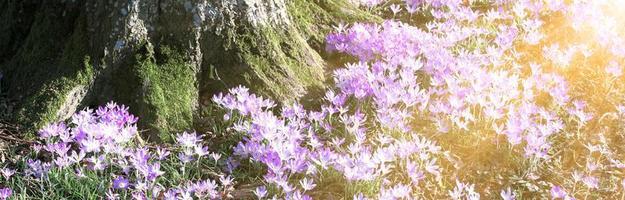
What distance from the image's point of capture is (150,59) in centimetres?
529

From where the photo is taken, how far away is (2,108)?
5348 mm

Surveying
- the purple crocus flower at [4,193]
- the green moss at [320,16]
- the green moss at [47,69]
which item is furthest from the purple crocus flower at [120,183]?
the green moss at [320,16]

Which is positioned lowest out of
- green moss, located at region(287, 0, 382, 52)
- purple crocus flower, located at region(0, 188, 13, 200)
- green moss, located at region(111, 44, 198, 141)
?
Result: purple crocus flower, located at region(0, 188, 13, 200)

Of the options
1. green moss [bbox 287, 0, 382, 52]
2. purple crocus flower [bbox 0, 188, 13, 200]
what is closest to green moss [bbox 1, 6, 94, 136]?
purple crocus flower [bbox 0, 188, 13, 200]

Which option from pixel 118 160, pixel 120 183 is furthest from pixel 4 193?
pixel 118 160

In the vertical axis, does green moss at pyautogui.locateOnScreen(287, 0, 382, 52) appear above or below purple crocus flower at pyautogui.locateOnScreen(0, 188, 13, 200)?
above

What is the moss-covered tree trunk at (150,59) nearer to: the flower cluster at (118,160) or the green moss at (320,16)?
the flower cluster at (118,160)

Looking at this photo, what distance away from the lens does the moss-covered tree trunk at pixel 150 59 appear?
521 cm

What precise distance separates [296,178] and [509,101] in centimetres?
214

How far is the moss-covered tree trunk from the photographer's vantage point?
5215mm

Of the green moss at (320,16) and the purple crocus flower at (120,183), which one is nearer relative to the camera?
the purple crocus flower at (120,183)

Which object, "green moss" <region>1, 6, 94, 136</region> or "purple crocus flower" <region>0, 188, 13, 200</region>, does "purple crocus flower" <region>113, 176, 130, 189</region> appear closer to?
"purple crocus flower" <region>0, 188, 13, 200</region>

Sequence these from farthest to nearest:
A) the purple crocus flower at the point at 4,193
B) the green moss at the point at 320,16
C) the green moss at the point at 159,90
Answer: the green moss at the point at 320,16 → the green moss at the point at 159,90 → the purple crocus flower at the point at 4,193

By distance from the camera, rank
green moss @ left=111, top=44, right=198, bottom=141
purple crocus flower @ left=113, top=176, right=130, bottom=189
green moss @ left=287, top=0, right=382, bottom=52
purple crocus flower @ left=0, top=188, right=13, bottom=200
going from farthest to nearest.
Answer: green moss @ left=287, top=0, right=382, bottom=52
green moss @ left=111, top=44, right=198, bottom=141
purple crocus flower @ left=113, top=176, right=130, bottom=189
purple crocus flower @ left=0, top=188, right=13, bottom=200
